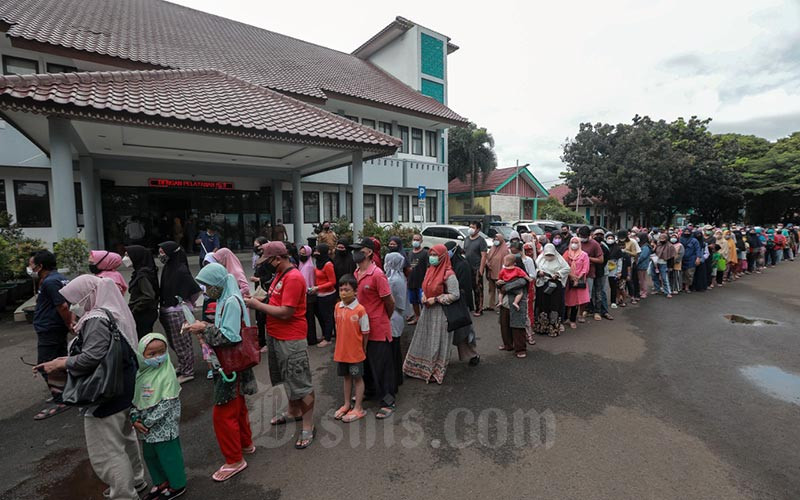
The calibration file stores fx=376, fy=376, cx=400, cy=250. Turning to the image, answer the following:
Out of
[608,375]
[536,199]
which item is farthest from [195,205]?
[536,199]

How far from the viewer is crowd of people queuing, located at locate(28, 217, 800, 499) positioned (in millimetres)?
2539

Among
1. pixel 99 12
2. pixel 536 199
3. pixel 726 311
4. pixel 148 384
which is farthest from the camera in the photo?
pixel 536 199

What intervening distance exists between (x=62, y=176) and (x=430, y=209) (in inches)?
634

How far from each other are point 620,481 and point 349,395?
7.98ft

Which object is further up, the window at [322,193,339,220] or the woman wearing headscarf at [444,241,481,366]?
the window at [322,193,339,220]

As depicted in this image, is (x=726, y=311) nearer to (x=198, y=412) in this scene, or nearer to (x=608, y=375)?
(x=608, y=375)

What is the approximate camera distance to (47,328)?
150 inches

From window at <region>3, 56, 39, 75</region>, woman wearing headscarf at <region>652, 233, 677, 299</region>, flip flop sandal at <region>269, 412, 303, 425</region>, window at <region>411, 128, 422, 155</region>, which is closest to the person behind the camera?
flip flop sandal at <region>269, 412, 303, 425</region>

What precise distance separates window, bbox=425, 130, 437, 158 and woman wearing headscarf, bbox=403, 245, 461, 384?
649 inches

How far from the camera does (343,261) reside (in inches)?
234

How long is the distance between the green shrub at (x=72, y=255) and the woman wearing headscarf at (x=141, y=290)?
13.9ft

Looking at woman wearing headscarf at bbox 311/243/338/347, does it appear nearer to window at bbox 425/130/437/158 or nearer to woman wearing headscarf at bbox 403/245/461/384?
woman wearing headscarf at bbox 403/245/461/384

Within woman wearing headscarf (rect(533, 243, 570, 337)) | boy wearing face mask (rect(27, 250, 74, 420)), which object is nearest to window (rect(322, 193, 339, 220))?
woman wearing headscarf (rect(533, 243, 570, 337))

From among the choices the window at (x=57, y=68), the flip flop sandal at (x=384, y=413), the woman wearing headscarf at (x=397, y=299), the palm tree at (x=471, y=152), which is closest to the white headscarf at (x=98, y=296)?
the flip flop sandal at (x=384, y=413)
